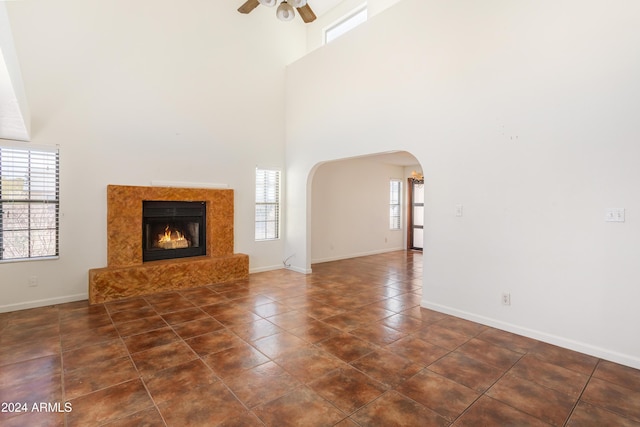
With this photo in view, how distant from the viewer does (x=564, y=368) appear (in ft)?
8.63

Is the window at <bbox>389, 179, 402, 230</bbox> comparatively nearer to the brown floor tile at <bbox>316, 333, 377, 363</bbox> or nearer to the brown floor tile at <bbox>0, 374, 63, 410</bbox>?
the brown floor tile at <bbox>316, 333, 377, 363</bbox>

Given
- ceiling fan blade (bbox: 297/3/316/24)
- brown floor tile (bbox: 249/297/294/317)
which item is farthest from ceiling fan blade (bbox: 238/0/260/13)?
brown floor tile (bbox: 249/297/294/317)

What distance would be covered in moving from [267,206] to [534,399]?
505cm

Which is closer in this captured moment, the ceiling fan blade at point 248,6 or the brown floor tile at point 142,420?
the brown floor tile at point 142,420

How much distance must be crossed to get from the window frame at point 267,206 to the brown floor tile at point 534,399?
4.67 m

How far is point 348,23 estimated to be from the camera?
258 inches

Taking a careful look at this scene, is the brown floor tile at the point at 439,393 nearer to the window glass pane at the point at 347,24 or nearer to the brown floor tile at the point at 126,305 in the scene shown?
the brown floor tile at the point at 126,305

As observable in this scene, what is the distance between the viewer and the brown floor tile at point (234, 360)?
8.41 feet

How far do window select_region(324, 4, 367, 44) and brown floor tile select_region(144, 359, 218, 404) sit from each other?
20.1 ft

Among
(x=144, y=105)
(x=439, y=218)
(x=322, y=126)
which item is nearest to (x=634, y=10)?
(x=439, y=218)

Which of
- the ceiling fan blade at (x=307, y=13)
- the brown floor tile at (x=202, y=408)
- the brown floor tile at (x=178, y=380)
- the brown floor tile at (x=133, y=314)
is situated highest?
the ceiling fan blade at (x=307, y=13)

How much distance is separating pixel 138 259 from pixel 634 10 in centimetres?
619

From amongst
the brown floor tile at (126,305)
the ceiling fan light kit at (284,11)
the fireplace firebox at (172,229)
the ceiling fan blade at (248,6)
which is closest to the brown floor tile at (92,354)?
the brown floor tile at (126,305)

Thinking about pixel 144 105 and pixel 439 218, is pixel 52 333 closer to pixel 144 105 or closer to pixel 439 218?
pixel 144 105
